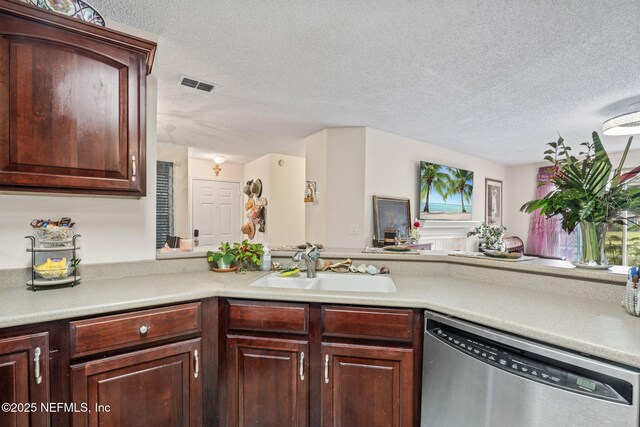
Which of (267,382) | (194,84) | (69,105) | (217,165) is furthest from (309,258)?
(217,165)

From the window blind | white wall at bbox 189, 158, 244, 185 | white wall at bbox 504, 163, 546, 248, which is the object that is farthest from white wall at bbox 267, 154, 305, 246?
white wall at bbox 504, 163, 546, 248

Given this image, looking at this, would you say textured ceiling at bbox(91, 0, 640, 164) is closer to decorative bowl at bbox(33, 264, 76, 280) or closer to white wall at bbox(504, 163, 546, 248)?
decorative bowl at bbox(33, 264, 76, 280)

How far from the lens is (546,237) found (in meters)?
6.07

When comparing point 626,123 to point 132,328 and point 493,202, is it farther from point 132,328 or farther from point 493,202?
point 132,328

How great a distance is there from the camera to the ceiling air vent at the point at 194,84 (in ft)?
8.09

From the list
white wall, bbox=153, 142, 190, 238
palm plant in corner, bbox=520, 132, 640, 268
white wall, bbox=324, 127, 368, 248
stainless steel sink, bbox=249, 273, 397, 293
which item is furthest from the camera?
white wall, bbox=153, 142, 190, 238

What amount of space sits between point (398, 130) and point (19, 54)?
3531 mm

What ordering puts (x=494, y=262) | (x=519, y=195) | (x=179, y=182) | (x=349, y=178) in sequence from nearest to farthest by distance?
(x=494, y=262) < (x=349, y=178) < (x=179, y=182) < (x=519, y=195)

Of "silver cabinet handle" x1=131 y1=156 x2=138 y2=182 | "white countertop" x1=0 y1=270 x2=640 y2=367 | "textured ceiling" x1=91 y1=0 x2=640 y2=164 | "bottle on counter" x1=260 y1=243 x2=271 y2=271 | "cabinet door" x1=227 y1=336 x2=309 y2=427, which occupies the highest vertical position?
"textured ceiling" x1=91 y1=0 x2=640 y2=164

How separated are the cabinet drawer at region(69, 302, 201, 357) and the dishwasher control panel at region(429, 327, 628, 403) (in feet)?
3.66

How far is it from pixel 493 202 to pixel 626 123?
3.50 m

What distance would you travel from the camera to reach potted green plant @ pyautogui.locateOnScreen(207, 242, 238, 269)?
1935mm

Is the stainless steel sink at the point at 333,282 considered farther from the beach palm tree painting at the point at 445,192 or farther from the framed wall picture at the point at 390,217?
the beach palm tree painting at the point at 445,192

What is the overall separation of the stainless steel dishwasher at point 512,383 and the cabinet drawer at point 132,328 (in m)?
1.09
